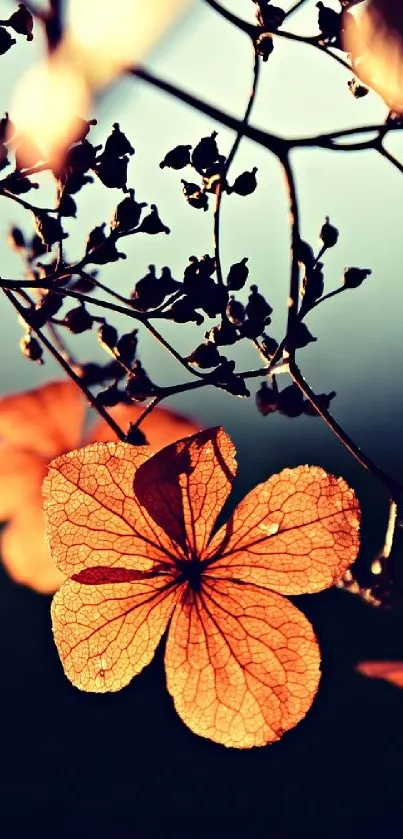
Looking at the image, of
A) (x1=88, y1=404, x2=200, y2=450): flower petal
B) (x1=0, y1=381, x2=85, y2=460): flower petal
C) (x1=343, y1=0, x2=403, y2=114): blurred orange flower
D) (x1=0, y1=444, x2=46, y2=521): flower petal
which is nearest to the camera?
(x1=343, y1=0, x2=403, y2=114): blurred orange flower

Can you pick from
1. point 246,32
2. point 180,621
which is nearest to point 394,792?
point 180,621

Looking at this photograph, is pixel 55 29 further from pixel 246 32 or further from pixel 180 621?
pixel 180 621

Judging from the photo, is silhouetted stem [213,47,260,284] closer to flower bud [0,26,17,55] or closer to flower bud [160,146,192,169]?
flower bud [160,146,192,169]

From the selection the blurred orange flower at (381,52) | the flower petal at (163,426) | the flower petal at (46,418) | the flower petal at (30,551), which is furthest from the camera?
the flower petal at (46,418)

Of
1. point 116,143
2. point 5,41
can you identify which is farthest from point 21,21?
point 116,143

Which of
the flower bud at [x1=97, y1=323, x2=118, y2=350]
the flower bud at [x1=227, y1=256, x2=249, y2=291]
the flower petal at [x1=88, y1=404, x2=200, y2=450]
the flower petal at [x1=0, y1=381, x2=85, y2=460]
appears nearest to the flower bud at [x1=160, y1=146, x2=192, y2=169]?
the flower bud at [x1=227, y1=256, x2=249, y2=291]

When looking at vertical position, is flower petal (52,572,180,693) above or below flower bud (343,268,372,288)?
below

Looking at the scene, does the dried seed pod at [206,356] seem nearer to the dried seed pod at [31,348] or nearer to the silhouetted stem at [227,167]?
the silhouetted stem at [227,167]

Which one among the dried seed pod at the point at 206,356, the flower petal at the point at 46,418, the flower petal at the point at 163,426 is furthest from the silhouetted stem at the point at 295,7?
the flower petal at the point at 46,418

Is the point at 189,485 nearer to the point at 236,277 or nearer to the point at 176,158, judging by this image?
the point at 236,277
